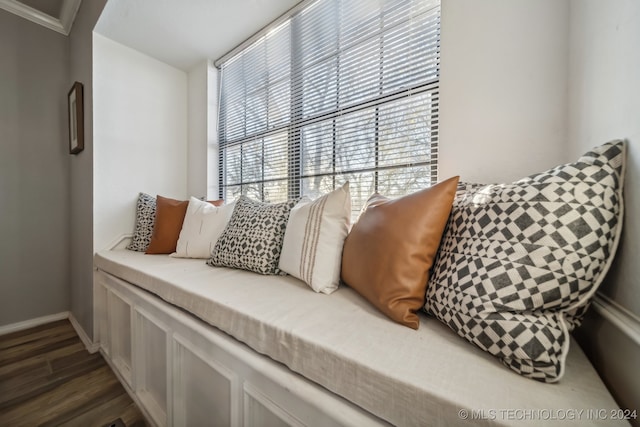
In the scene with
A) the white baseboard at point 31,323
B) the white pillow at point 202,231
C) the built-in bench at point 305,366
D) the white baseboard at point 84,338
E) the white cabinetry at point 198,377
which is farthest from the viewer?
the white baseboard at point 31,323

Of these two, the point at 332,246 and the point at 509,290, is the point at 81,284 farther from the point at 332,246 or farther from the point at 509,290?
the point at 509,290

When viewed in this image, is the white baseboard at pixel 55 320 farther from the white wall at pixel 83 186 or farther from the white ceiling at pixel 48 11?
the white ceiling at pixel 48 11

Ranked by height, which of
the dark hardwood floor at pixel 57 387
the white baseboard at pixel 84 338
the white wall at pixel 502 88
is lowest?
the dark hardwood floor at pixel 57 387

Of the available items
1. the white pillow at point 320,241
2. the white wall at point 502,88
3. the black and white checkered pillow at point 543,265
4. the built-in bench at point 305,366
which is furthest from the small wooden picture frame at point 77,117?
the black and white checkered pillow at point 543,265

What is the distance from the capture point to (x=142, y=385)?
1219mm

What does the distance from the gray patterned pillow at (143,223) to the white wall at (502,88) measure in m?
2.01

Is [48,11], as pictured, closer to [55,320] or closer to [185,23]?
[185,23]

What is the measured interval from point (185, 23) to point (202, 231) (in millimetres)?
1479

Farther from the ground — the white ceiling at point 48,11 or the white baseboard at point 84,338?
the white ceiling at point 48,11

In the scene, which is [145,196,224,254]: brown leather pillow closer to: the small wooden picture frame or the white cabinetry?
the white cabinetry

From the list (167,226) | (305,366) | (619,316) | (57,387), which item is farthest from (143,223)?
(619,316)

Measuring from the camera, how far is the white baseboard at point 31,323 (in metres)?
1.92

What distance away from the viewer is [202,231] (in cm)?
156

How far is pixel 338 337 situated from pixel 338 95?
4.44ft
